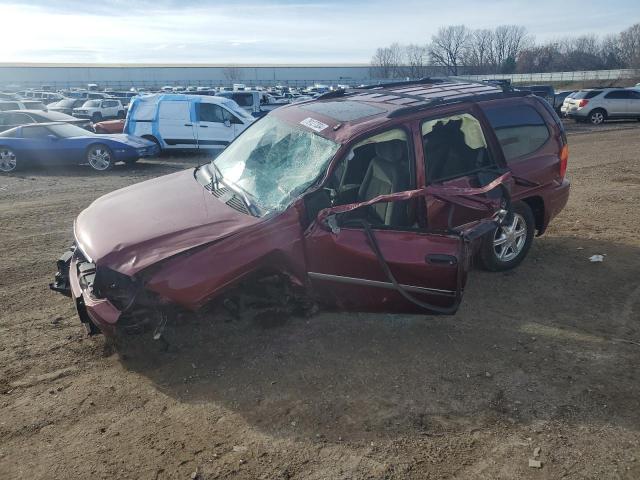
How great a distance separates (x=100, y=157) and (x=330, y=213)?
33.8ft

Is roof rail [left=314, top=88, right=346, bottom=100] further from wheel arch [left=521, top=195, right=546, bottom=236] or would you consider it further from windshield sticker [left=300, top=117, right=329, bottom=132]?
wheel arch [left=521, top=195, right=546, bottom=236]

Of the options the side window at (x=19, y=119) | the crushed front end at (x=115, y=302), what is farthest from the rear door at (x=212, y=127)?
the crushed front end at (x=115, y=302)

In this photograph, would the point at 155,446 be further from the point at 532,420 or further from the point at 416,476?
the point at 532,420

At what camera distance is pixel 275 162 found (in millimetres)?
4449

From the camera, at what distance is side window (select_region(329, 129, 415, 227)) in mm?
4176

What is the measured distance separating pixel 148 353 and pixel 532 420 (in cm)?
274

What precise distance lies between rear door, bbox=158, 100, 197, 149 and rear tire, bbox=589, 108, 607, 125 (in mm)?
16869

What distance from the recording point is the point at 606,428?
309 cm

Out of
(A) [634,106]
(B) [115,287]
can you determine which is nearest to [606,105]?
(A) [634,106]

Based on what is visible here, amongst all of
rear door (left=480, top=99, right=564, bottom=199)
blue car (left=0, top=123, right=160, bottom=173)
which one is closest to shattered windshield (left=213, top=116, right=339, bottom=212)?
rear door (left=480, top=99, right=564, bottom=199)

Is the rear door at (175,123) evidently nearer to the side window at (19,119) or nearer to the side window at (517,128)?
the side window at (19,119)

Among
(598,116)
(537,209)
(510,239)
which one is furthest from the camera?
Result: (598,116)

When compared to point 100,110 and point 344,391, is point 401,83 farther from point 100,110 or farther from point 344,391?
point 100,110

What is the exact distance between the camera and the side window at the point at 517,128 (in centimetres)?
505
